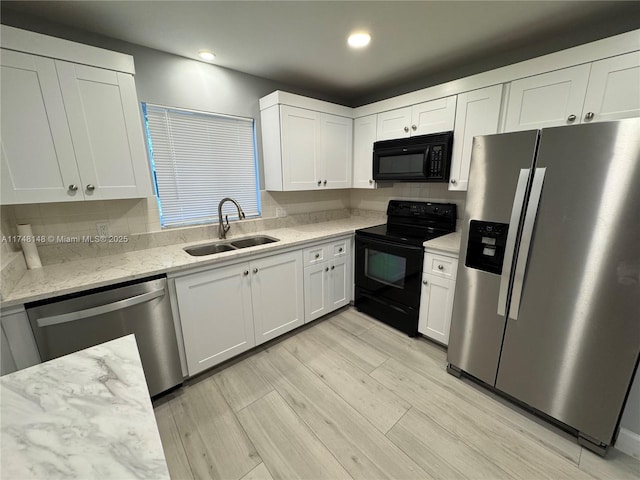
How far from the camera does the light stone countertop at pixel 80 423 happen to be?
1.69 ft

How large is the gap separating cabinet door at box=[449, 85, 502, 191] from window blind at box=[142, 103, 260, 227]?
1.87m

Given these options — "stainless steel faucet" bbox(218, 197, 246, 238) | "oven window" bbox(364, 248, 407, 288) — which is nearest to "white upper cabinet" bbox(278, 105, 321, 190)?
"stainless steel faucet" bbox(218, 197, 246, 238)

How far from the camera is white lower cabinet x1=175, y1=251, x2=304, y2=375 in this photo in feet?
5.96

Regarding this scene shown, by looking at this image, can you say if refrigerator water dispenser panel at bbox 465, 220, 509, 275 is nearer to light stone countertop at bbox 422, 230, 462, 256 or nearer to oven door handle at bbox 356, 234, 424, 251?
light stone countertop at bbox 422, 230, 462, 256

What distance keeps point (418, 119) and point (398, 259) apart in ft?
4.22

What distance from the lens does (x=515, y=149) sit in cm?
145

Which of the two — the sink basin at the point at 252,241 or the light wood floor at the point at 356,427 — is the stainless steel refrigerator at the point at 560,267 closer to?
the light wood floor at the point at 356,427

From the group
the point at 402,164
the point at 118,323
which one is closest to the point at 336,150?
the point at 402,164

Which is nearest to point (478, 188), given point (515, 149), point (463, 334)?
point (515, 149)

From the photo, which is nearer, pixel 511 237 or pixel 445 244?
pixel 511 237

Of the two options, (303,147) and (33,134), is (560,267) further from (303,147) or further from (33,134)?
(33,134)

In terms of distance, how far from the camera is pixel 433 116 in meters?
2.28

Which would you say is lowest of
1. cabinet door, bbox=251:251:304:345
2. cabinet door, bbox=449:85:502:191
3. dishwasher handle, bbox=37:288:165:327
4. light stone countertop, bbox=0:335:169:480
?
cabinet door, bbox=251:251:304:345

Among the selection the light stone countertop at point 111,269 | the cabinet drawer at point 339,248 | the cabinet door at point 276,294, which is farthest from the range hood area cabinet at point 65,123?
the cabinet drawer at point 339,248
